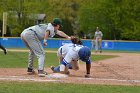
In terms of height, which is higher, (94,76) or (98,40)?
(94,76)

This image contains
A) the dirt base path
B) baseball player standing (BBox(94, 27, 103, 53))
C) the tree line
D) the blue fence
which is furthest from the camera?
the tree line

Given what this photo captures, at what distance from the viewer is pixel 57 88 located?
907 centimetres

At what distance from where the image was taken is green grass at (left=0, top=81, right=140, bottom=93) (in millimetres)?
8648

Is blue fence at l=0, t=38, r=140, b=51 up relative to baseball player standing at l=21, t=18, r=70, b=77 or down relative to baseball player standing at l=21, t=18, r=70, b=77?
down

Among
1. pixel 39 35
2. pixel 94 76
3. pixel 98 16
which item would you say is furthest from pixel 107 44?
pixel 39 35

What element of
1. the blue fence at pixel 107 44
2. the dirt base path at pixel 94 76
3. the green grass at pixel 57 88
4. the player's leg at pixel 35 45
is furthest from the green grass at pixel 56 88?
the blue fence at pixel 107 44

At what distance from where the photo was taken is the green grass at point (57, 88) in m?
8.65

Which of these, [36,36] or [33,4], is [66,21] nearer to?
[33,4]

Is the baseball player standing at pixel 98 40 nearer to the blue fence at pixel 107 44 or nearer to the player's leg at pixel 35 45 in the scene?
the blue fence at pixel 107 44

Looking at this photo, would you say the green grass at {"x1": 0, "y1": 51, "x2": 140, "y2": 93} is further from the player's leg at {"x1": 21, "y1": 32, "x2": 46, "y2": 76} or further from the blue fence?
the blue fence

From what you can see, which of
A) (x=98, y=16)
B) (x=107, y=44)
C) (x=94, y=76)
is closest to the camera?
(x=94, y=76)

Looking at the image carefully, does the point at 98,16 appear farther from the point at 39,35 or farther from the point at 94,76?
the point at 39,35

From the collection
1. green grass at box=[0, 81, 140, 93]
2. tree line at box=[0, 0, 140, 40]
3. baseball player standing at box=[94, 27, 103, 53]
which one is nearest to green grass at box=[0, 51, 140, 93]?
green grass at box=[0, 81, 140, 93]

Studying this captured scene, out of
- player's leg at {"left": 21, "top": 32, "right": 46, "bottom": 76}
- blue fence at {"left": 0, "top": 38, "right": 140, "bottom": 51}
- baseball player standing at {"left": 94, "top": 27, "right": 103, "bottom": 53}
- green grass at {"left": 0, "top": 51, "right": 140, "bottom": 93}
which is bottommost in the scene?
blue fence at {"left": 0, "top": 38, "right": 140, "bottom": 51}
